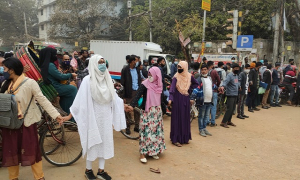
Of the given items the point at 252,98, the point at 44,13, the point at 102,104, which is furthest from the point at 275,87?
the point at 44,13

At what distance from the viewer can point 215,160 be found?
436 centimetres

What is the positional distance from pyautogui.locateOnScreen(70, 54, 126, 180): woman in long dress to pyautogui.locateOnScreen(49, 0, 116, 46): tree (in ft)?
84.5

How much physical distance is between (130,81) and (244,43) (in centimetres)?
654

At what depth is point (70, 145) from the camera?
13.0 ft

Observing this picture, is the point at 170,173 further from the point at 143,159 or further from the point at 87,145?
the point at 87,145

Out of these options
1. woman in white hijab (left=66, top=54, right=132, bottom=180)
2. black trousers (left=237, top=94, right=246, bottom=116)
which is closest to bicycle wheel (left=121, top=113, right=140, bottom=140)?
woman in white hijab (left=66, top=54, right=132, bottom=180)

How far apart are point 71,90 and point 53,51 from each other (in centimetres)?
77

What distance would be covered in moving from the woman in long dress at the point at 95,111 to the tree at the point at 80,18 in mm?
25748

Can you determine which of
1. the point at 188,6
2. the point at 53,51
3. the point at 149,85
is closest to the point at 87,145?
the point at 149,85

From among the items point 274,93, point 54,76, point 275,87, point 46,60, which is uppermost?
point 46,60

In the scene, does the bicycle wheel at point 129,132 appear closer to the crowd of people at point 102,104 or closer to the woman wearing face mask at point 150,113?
the crowd of people at point 102,104

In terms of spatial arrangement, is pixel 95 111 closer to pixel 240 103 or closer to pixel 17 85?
pixel 17 85

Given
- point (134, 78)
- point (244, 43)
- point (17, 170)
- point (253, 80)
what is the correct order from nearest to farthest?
point (17, 170)
point (134, 78)
point (253, 80)
point (244, 43)

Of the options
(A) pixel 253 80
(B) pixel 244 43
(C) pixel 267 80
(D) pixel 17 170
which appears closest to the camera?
(D) pixel 17 170
